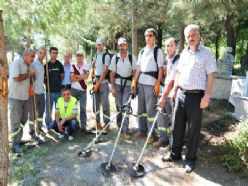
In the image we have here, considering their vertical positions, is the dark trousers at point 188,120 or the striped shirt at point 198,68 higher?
the striped shirt at point 198,68

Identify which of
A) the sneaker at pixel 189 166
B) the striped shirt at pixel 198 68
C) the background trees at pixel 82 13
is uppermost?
the background trees at pixel 82 13

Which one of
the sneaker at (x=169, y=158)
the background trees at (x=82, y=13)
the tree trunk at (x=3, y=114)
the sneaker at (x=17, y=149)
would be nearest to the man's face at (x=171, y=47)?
the background trees at (x=82, y=13)

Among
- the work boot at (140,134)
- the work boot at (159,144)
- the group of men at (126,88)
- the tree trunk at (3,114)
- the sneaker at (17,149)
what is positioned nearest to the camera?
the tree trunk at (3,114)

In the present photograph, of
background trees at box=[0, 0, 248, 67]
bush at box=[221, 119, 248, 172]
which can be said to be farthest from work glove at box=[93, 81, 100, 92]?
bush at box=[221, 119, 248, 172]

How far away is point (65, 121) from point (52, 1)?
10.8ft

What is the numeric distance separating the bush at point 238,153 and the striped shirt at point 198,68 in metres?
1.15

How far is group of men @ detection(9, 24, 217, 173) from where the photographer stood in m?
4.76

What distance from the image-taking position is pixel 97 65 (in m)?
6.79

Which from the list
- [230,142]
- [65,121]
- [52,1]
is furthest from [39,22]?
[230,142]

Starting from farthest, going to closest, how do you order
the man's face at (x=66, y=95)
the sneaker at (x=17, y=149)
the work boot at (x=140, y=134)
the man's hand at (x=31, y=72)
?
1. the man's face at (x=66, y=95)
2. the work boot at (x=140, y=134)
3. the man's hand at (x=31, y=72)
4. the sneaker at (x=17, y=149)

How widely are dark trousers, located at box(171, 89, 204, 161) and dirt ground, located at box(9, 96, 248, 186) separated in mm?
282

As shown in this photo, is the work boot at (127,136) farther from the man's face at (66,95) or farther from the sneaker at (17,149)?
the sneaker at (17,149)

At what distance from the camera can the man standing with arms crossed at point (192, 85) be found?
15.3 ft

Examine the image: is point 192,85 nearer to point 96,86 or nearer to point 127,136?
point 127,136
